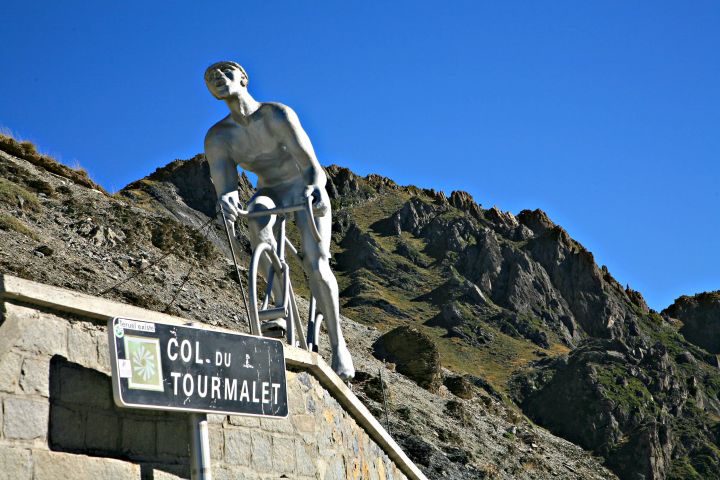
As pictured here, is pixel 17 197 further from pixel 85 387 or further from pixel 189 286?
pixel 85 387

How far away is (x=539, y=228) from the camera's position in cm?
6875

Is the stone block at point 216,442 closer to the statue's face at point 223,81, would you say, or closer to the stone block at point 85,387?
the stone block at point 85,387

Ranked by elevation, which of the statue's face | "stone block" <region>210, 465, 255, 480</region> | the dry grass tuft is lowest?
"stone block" <region>210, 465, 255, 480</region>

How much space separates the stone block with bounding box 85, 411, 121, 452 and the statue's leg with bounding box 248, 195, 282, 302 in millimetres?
3104

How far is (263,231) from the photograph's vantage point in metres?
9.35

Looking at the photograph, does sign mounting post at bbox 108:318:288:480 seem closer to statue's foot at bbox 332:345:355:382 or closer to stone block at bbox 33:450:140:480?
stone block at bbox 33:450:140:480

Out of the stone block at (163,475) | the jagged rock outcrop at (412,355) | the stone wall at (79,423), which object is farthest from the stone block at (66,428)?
the jagged rock outcrop at (412,355)

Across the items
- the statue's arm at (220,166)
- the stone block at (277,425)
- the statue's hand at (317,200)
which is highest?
the statue's arm at (220,166)

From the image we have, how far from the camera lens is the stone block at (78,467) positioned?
5855 mm

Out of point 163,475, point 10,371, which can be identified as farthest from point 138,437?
point 10,371

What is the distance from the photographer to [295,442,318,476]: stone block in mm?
7969

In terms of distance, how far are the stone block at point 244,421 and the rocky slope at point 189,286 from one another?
8659 mm

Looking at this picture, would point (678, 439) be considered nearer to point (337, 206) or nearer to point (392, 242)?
point (392, 242)

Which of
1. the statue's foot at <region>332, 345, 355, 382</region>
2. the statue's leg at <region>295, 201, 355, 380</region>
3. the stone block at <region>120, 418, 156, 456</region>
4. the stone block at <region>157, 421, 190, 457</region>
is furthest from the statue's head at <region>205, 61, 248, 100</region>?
the stone block at <region>120, 418, 156, 456</region>
